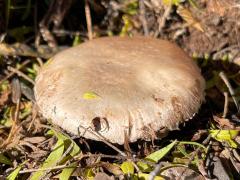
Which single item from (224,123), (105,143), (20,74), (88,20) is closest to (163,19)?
(88,20)

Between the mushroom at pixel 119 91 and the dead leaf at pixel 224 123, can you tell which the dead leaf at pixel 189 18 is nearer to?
the mushroom at pixel 119 91

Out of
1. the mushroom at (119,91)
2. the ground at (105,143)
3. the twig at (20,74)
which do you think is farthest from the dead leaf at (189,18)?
the twig at (20,74)

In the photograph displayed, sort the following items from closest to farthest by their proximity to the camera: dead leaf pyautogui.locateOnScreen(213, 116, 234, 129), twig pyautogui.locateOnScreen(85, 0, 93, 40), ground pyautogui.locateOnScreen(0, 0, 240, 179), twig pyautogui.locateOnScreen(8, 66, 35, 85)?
1. ground pyautogui.locateOnScreen(0, 0, 240, 179)
2. dead leaf pyautogui.locateOnScreen(213, 116, 234, 129)
3. twig pyautogui.locateOnScreen(8, 66, 35, 85)
4. twig pyautogui.locateOnScreen(85, 0, 93, 40)

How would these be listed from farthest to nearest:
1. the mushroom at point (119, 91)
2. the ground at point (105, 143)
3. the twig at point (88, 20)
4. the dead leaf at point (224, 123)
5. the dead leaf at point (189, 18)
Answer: the twig at point (88, 20), the dead leaf at point (189, 18), the dead leaf at point (224, 123), the ground at point (105, 143), the mushroom at point (119, 91)

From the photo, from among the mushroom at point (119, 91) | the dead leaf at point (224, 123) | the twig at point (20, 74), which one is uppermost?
the mushroom at point (119, 91)

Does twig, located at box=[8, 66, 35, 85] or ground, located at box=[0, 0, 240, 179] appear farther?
twig, located at box=[8, 66, 35, 85]

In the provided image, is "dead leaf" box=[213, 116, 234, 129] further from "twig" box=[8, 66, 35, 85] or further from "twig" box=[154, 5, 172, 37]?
"twig" box=[8, 66, 35, 85]

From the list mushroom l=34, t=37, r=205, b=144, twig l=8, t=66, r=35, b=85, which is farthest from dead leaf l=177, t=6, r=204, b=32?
twig l=8, t=66, r=35, b=85

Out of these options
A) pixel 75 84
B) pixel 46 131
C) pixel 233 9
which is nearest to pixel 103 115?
pixel 75 84
